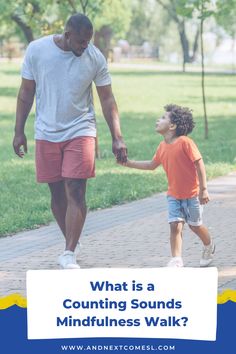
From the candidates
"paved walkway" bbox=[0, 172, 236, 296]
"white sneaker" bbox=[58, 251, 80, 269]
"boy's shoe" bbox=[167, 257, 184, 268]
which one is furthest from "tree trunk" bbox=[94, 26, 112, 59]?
"boy's shoe" bbox=[167, 257, 184, 268]

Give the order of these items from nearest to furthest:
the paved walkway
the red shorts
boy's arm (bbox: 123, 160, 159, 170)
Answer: boy's arm (bbox: 123, 160, 159, 170), the red shorts, the paved walkway

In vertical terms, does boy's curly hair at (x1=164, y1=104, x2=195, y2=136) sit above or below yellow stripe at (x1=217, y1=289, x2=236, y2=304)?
above

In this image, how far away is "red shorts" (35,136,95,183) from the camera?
7.39 metres

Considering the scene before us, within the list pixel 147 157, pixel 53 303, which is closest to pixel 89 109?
pixel 53 303

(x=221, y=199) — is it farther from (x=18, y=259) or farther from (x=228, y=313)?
(x=228, y=313)

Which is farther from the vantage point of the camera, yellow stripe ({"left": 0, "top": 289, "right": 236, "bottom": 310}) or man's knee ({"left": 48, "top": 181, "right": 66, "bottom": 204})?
man's knee ({"left": 48, "top": 181, "right": 66, "bottom": 204})

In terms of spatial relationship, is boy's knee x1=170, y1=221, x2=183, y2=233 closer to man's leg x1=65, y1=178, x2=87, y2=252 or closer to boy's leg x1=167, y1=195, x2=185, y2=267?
boy's leg x1=167, y1=195, x2=185, y2=267

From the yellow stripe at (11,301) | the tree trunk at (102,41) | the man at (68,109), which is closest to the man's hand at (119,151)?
the man at (68,109)

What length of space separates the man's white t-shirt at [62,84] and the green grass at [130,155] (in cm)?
232

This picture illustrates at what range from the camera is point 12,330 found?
16.3ft

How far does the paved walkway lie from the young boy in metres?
0.51

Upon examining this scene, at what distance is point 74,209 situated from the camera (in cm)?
747

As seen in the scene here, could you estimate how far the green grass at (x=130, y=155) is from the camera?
11.0 metres

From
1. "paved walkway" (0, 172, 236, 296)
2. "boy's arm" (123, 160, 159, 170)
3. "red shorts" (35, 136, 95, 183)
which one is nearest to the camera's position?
"boy's arm" (123, 160, 159, 170)
